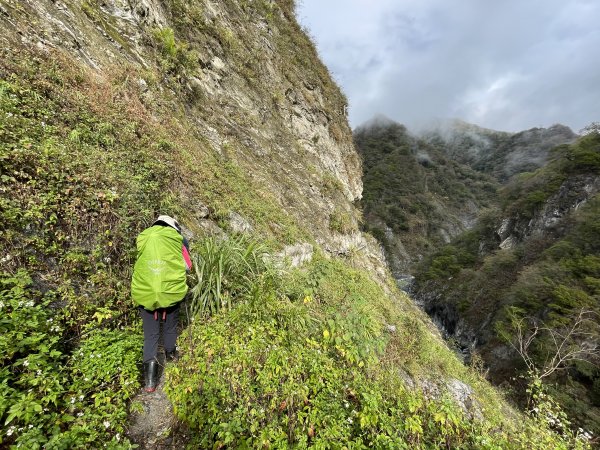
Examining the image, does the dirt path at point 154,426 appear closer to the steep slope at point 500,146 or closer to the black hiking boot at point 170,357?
the black hiking boot at point 170,357

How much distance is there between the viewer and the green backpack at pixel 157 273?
10.5 ft

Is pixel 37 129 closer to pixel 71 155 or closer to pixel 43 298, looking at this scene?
pixel 71 155

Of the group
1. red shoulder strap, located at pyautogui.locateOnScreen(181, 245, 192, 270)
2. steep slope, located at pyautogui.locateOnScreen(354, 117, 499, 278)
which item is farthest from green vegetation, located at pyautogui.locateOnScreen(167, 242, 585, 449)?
steep slope, located at pyautogui.locateOnScreen(354, 117, 499, 278)

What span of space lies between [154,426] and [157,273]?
1.49 metres

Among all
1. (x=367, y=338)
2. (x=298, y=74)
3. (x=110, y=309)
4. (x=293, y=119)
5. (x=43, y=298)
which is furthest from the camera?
(x=298, y=74)

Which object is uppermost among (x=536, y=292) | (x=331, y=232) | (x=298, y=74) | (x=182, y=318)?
(x=298, y=74)

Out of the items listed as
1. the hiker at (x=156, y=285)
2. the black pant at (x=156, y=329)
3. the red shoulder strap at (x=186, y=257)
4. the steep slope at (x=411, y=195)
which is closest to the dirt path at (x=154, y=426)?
the hiker at (x=156, y=285)

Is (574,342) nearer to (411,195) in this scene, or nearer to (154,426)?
(154,426)

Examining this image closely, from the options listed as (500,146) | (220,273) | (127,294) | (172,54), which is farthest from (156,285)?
(500,146)

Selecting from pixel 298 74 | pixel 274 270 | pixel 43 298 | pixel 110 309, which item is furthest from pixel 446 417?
pixel 298 74

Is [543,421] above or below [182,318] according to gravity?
below

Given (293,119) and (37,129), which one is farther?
(293,119)

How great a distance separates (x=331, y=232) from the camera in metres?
14.0

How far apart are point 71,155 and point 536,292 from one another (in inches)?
1254
